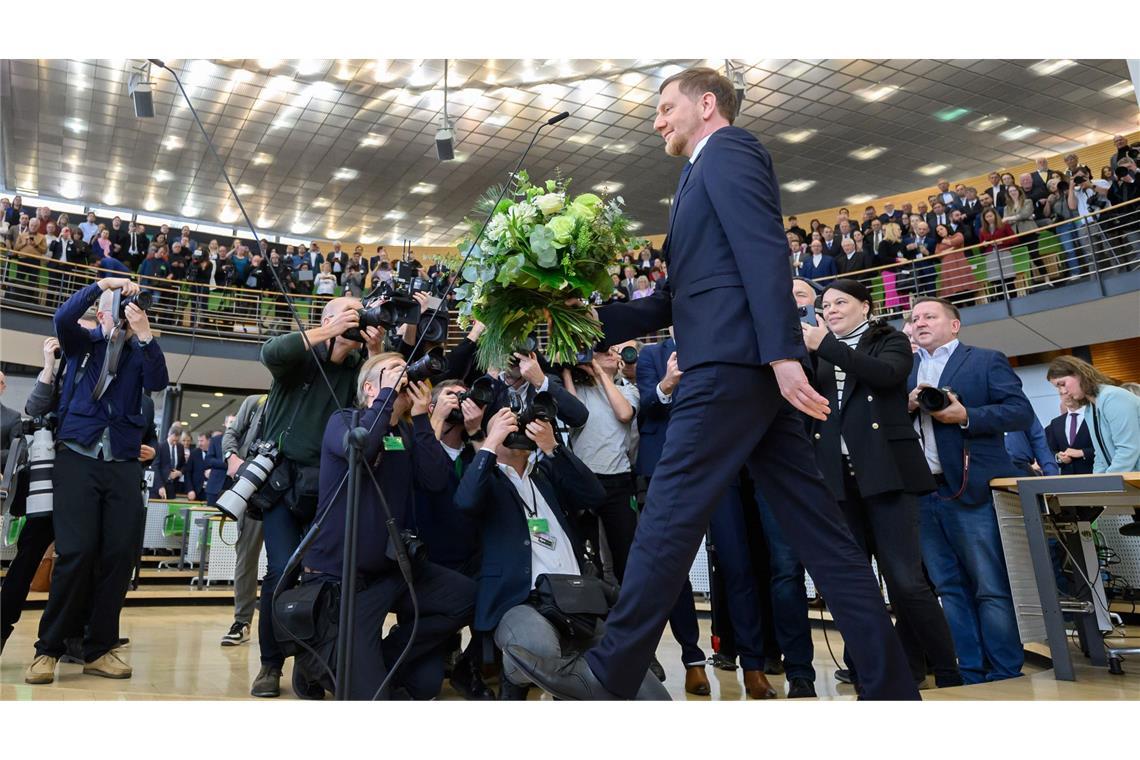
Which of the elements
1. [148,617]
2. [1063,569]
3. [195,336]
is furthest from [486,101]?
[1063,569]

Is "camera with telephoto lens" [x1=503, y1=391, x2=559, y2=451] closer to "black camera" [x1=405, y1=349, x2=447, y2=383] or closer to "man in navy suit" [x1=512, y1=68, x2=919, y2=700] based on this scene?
"black camera" [x1=405, y1=349, x2=447, y2=383]

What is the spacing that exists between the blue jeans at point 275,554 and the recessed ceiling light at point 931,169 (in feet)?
49.0

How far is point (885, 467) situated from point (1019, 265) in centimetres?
860

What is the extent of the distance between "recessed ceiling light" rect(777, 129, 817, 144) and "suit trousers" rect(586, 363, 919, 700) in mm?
13126

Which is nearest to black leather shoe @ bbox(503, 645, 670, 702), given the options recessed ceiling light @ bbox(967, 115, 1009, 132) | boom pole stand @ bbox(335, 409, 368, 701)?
boom pole stand @ bbox(335, 409, 368, 701)

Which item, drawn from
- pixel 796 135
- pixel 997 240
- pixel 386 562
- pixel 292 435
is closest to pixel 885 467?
pixel 386 562

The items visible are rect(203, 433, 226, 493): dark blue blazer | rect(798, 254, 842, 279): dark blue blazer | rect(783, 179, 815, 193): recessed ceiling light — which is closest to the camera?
rect(203, 433, 226, 493): dark blue blazer

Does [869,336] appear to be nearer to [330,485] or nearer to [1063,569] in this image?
[330,485]

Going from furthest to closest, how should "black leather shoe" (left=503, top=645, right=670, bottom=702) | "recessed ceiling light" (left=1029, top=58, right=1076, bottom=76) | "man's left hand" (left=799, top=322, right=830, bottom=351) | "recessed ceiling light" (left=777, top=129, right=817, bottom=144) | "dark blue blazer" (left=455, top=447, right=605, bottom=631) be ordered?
1. "recessed ceiling light" (left=777, top=129, right=817, bottom=144)
2. "recessed ceiling light" (left=1029, top=58, right=1076, bottom=76)
3. "dark blue blazer" (left=455, top=447, right=605, bottom=631)
4. "man's left hand" (left=799, top=322, right=830, bottom=351)
5. "black leather shoe" (left=503, top=645, right=670, bottom=702)

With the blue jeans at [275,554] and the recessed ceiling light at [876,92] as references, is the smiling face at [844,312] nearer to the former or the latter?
the blue jeans at [275,554]

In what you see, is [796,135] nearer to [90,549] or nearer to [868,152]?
[868,152]

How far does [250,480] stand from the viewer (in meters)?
2.71

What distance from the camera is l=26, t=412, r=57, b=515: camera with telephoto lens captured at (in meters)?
3.05

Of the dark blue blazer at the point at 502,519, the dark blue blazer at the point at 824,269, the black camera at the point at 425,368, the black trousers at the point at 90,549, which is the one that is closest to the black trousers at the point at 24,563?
the black trousers at the point at 90,549
